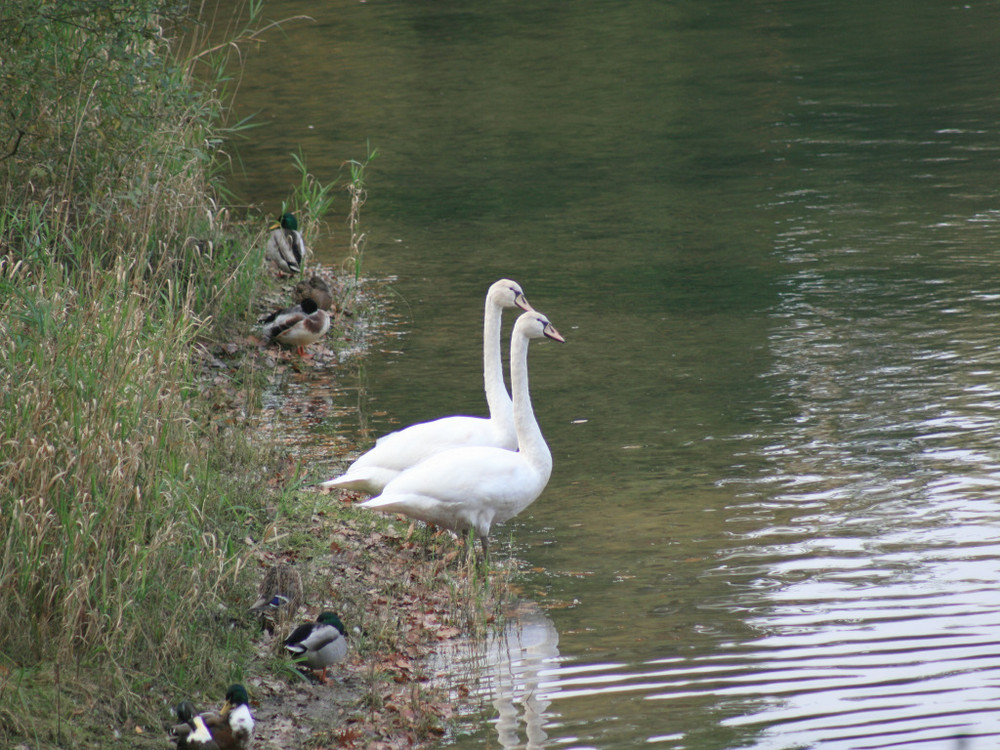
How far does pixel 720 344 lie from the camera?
11.8 metres

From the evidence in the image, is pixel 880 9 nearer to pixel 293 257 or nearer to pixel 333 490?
pixel 293 257

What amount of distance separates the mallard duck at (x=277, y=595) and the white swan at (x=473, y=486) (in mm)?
1175

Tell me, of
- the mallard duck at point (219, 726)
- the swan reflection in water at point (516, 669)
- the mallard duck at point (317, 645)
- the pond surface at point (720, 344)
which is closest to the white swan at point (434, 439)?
the pond surface at point (720, 344)

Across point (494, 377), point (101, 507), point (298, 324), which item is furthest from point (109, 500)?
point (298, 324)

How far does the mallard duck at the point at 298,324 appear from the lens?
1152 centimetres

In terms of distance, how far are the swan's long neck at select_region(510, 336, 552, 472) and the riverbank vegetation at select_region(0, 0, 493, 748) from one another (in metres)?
0.80

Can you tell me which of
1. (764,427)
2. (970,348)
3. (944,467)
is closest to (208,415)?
(764,427)

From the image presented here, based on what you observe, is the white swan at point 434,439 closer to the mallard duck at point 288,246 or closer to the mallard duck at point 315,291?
the mallard duck at point 315,291

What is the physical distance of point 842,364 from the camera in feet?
36.6

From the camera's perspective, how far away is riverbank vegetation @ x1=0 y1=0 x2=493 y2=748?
223 inches

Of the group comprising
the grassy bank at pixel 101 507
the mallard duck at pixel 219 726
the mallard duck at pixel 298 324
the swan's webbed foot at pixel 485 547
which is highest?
the grassy bank at pixel 101 507

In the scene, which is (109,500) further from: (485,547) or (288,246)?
(288,246)

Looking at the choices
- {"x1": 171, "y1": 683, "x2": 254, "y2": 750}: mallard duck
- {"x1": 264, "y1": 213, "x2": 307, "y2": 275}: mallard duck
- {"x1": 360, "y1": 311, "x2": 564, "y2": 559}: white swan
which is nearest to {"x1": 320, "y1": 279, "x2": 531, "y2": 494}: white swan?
{"x1": 360, "y1": 311, "x2": 564, "y2": 559}: white swan

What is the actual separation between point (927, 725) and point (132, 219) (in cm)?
714
